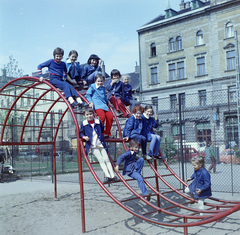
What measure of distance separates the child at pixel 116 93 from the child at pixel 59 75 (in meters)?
1.17

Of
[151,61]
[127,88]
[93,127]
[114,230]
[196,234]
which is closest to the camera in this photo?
[196,234]

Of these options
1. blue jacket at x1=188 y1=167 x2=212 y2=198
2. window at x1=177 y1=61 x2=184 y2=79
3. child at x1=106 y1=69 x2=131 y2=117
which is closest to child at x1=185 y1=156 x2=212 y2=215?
blue jacket at x1=188 y1=167 x2=212 y2=198

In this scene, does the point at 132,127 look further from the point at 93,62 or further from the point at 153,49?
the point at 153,49

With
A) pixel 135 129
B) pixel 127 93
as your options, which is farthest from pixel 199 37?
pixel 135 129

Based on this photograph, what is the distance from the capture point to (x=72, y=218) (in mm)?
6305

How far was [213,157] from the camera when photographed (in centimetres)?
1127

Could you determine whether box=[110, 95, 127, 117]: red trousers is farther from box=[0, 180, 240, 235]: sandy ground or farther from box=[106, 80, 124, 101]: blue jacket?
box=[0, 180, 240, 235]: sandy ground

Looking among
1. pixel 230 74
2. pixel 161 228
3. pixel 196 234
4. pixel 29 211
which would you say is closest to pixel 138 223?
pixel 161 228

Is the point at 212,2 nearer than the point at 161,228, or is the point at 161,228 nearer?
the point at 161,228

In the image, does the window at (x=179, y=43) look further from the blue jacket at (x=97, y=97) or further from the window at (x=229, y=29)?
the blue jacket at (x=97, y=97)

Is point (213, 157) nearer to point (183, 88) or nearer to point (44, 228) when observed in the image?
point (44, 228)

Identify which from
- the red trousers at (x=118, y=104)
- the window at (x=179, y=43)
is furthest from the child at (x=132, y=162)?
the window at (x=179, y=43)

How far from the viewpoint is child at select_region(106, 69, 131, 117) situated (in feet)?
23.6

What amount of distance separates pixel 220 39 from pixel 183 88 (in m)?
5.82
